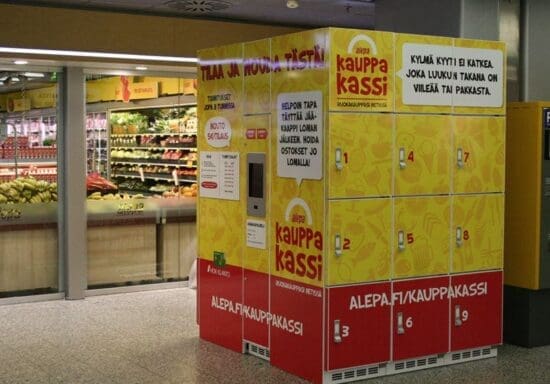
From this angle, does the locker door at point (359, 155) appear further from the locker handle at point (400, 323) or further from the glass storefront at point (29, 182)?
the glass storefront at point (29, 182)

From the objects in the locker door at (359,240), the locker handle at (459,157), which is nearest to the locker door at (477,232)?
the locker handle at (459,157)

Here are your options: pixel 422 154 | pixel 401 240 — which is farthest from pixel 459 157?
pixel 401 240

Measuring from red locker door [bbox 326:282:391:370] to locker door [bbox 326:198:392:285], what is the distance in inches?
3.6

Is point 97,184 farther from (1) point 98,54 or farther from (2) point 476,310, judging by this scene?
(2) point 476,310

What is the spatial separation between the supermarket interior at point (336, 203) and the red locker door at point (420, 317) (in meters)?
0.01

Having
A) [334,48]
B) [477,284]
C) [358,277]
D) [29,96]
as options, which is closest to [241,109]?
[334,48]

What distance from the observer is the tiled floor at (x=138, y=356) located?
6531 millimetres

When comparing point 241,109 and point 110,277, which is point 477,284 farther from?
point 110,277

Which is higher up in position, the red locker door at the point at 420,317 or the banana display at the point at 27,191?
the banana display at the point at 27,191

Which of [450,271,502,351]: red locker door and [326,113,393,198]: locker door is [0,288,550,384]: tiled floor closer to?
[450,271,502,351]: red locker door

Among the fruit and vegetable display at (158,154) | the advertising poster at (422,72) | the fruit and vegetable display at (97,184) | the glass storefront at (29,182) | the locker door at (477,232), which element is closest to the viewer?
the advertising poster at (422,72)

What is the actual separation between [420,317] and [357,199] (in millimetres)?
1074

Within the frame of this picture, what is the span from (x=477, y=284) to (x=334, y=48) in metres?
2.19

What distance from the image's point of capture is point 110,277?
32.5ft
